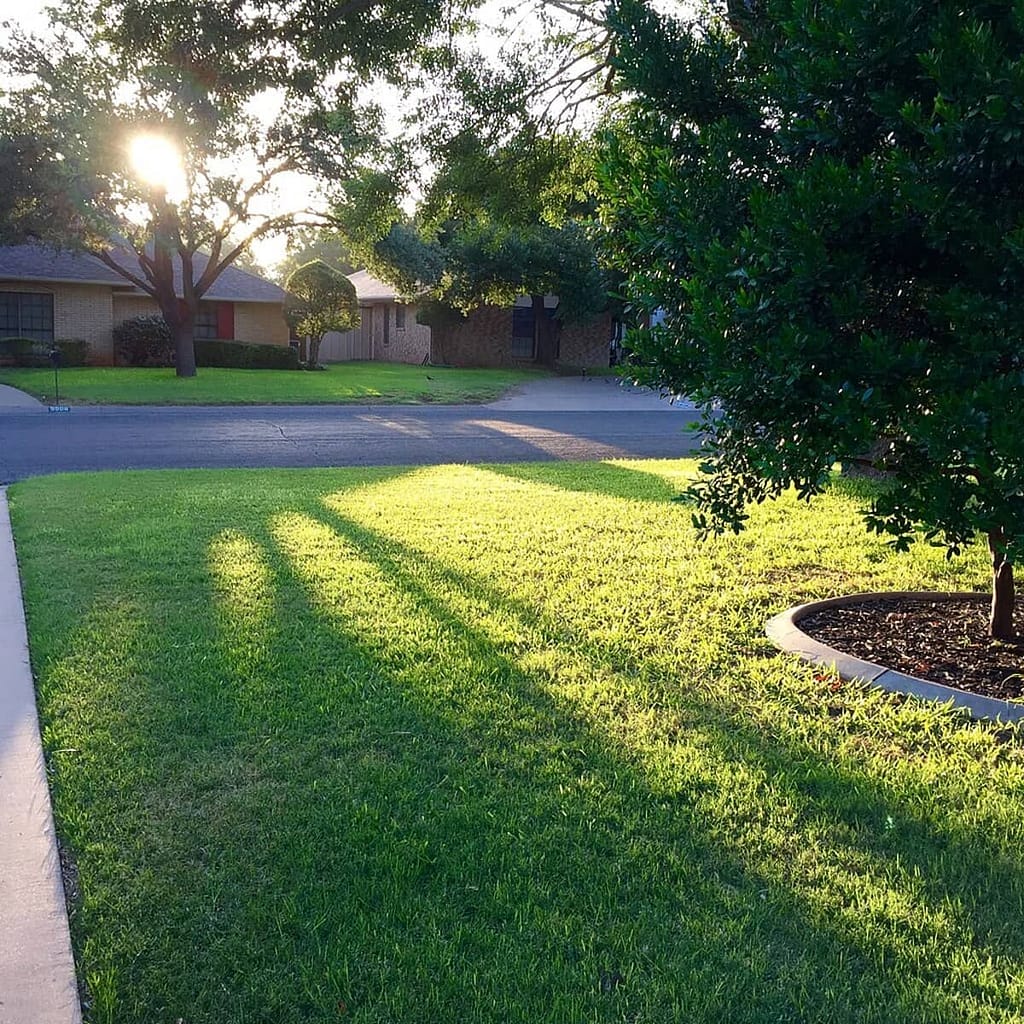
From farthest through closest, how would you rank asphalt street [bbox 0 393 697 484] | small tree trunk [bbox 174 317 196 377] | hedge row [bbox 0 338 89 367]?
1. hedge row [bbox 0 338 89 367]
2. small tree trunk [bbox 174 317 196 377]
3. asphalt street [bbox 0 393 697 484]

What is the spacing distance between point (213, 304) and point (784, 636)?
34219mm

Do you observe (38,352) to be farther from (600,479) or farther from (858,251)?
(858,251)

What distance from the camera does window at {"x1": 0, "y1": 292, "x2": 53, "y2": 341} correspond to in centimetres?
3212

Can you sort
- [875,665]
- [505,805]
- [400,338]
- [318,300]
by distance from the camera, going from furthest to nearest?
[400,338]
[318,300]
[875,665]
[505,805]

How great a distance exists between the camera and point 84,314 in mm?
33094

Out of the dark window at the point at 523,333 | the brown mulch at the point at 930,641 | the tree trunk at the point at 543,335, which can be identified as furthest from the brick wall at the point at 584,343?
the brown mulch at the point at 930,641

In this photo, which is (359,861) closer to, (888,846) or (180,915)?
(180,915)

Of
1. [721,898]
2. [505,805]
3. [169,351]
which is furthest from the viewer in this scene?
[169,351]

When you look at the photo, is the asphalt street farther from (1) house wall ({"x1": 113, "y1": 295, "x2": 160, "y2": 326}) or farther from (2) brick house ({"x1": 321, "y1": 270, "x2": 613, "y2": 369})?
(2) brick house ({"x1": 321, "y1": 270, "x2": 613, "y2": 369})

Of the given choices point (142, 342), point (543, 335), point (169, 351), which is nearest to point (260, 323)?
point (169, 351)

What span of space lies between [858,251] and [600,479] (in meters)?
8.38

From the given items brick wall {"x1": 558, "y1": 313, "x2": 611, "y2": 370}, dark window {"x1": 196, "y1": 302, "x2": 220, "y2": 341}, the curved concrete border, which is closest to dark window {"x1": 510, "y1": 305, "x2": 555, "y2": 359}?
brick wall {"x1": 558, "y1": 313, "x2": 611, "y2": 370}

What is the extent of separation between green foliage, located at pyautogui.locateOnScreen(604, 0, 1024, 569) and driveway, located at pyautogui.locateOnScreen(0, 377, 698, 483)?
8.77 meters

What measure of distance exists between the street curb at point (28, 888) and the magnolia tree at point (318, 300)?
2914cm
